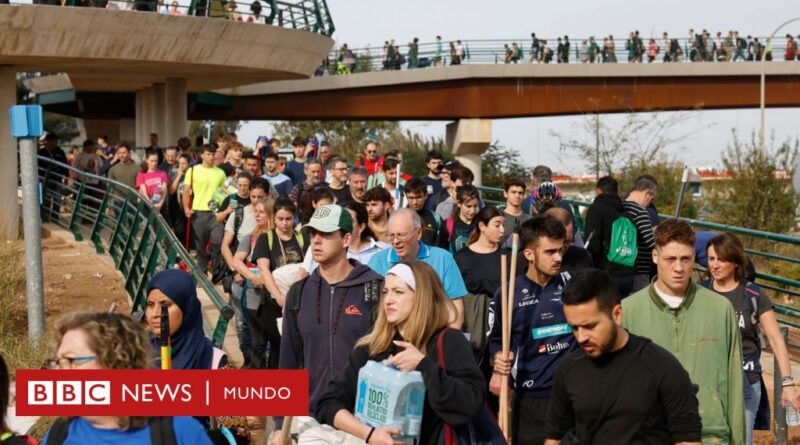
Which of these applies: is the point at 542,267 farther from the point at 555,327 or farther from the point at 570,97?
the point at 570,97

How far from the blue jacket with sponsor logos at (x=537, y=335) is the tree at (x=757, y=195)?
2655 cm

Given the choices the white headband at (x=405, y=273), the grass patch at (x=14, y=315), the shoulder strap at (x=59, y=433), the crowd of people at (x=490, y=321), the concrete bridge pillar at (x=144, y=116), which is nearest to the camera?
the shoulder strap at (x=59, y=433)

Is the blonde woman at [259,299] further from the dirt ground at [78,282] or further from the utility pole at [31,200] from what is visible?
the dirt ground at [78,282]

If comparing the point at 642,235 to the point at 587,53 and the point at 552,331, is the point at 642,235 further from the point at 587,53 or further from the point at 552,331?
the point at 587,53

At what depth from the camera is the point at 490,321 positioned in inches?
297

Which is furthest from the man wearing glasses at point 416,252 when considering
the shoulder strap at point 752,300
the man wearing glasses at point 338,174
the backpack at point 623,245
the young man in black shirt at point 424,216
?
the man wearing glasses at point 338,174

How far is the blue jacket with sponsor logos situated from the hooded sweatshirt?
96cm

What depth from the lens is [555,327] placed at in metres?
7.23

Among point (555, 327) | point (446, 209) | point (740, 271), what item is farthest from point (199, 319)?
point (446, 209)

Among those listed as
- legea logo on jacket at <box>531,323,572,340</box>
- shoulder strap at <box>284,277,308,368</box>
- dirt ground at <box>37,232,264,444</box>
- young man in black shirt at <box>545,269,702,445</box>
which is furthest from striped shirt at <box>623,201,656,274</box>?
dirt ground at <box>37,232,264,444</box>

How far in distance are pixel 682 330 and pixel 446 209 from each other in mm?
7283

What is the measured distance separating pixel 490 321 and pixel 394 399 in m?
2.55

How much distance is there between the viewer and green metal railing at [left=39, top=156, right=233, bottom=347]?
12148mm

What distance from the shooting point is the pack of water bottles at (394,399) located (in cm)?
506
